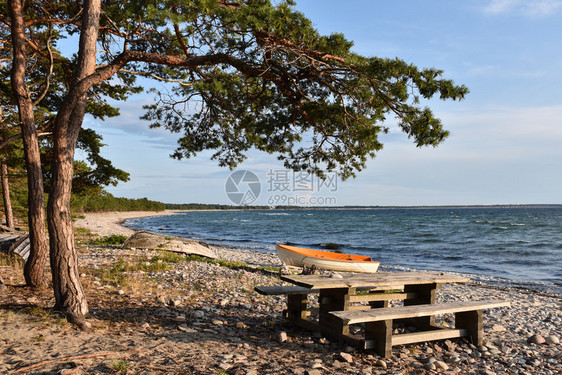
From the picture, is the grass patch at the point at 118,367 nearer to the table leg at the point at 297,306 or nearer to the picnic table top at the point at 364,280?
the picnic table top at the point at 364,280

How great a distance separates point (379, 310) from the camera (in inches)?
210

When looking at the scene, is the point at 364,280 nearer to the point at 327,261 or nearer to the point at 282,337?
the point at 282,337

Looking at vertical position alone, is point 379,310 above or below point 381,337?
above

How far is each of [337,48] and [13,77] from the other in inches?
242

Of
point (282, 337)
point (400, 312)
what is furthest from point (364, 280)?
point (282, 337)

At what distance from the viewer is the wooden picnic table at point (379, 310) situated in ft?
17.1

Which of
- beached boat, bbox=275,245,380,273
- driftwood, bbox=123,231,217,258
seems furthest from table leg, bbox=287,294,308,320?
driftwood, bbox=123,231,217,258

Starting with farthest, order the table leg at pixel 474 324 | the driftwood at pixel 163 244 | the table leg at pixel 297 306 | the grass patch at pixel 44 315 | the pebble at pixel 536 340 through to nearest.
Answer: the driftwood at pixel 163 244, the pebble at pixel 536 340, the table leg at pixel 297 306, the table leg at pixel 474 324, the grass patch at pixel 44 315

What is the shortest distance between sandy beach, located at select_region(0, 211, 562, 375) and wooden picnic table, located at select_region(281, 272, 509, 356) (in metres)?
0.20

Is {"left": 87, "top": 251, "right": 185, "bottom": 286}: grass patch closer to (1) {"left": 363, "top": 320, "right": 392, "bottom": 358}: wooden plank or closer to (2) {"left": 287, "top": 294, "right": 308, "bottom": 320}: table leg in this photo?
(2) {"left": 287, "top": 294, "right": 308, "bottom": 320}: table leg

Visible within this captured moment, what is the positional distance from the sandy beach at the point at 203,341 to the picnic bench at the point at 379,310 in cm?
20

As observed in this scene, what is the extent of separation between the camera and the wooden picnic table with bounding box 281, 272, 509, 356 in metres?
5.23

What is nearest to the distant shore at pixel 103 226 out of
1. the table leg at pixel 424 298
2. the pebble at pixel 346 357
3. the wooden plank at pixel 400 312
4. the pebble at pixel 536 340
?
the table leg at pixel 424 298

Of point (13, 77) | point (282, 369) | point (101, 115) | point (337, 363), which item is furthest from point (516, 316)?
point (101, 115)
